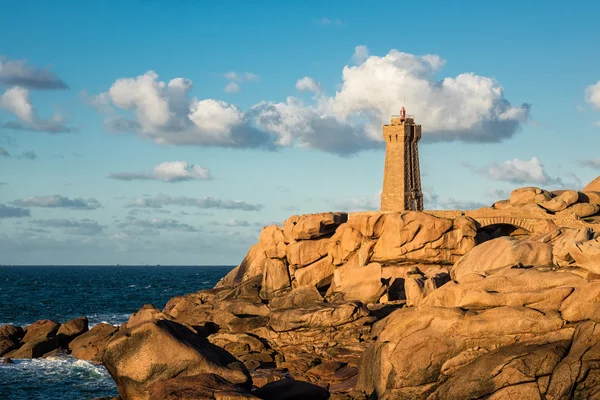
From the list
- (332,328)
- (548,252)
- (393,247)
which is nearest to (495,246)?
(548,252)

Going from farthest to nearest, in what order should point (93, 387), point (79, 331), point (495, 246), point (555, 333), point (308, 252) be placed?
1. point (308, 252)
2. point (79, 331)
3. point (93, 387)
4. point (495, 246)
5. point (555, 333)

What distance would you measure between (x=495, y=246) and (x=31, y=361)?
2792 centimetres

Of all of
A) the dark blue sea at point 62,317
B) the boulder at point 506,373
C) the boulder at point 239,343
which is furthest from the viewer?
the boulder at point 239,343

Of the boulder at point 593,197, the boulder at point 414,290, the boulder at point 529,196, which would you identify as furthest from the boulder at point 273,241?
the boulder at point 593,197

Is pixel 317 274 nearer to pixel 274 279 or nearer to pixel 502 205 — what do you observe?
pixel 274 279

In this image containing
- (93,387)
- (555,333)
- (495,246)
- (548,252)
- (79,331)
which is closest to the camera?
(555,333)

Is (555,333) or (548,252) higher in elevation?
(548,252)

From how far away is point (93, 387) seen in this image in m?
38.7

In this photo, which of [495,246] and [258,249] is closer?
[495,246]

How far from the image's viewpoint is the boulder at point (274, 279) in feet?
181

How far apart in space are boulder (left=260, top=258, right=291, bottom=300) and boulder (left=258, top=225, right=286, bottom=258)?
89 cm

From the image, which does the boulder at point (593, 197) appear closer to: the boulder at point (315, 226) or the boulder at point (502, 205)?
the boulder at point (502, 205)

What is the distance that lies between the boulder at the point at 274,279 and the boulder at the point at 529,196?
1699 cm

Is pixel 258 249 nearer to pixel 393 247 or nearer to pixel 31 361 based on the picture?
pixel 393 247
